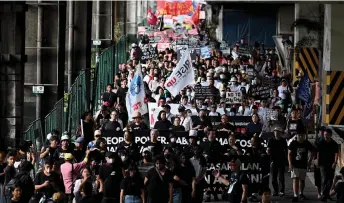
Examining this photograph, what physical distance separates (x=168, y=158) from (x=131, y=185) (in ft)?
4.55

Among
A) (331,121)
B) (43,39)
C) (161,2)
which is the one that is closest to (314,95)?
(331,121)

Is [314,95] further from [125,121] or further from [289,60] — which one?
[289,60]

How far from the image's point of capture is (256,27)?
62.6m

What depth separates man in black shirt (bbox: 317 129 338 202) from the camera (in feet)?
79.7

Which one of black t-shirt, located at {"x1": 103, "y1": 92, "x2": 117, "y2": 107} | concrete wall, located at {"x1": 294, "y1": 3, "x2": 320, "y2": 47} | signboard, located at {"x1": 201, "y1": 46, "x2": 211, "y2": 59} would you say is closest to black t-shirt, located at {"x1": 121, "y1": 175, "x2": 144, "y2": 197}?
black t-shirt, located at {"x1": 103, "y1": 92, "x2": 117, "y2": 107}

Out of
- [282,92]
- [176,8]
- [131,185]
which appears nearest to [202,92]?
[282,92]

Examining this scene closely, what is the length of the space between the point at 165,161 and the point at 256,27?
4265cm

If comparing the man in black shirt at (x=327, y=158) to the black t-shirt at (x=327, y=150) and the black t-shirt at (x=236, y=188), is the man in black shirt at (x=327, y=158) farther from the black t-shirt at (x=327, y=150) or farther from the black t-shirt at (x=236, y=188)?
the black t-shirt at (x=236, y=188)

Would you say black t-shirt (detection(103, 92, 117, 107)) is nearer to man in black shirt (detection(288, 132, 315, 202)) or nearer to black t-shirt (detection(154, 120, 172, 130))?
black t-shirt (detection(154, 120, 172, 130))

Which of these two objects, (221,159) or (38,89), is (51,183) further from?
(38,89)

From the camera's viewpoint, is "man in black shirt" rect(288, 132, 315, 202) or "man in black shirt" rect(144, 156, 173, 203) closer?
"man in black shirt" rect(144, 156, 173, 203)

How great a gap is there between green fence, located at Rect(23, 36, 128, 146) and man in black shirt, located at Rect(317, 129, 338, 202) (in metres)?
7.08

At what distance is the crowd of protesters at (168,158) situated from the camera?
65.0ft

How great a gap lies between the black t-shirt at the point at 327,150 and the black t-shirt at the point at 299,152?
0.72 ft
